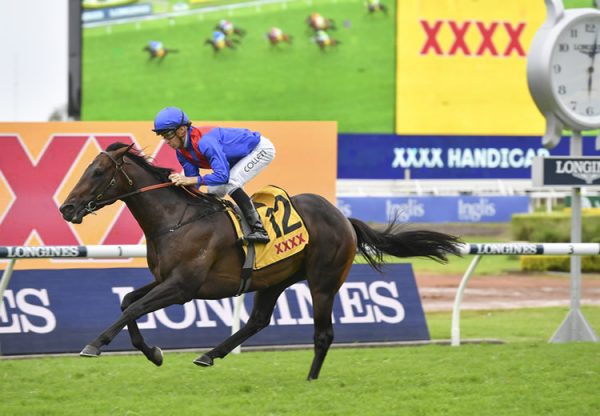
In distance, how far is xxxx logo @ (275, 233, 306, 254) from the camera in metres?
6.66

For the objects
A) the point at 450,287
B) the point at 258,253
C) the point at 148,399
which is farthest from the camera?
the point at 450,287

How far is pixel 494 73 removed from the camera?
18328 millimetres

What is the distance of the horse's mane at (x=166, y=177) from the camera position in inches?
257

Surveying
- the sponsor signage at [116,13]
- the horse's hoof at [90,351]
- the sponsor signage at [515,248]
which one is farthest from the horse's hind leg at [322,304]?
the sponsor signage at [116,13]

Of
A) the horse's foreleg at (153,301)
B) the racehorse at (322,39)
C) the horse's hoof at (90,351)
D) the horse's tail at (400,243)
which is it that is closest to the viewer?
the horse's hoof at (90,351)

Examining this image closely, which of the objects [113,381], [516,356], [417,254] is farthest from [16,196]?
[516,356]

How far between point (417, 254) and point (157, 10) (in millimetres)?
10659

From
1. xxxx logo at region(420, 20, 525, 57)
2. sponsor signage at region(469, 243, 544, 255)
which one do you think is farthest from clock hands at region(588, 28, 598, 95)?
xxxx logo at region(420, 20, 525, 57)

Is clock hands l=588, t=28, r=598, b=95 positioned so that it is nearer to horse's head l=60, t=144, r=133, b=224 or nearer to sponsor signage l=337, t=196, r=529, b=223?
horse's head l=60, t=144, r=133, b=224

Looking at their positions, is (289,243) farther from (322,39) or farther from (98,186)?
(322,39)

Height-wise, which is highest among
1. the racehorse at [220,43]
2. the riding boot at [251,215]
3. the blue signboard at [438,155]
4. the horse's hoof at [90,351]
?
the racehorse at [220,43]

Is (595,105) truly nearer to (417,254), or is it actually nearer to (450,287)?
(417,254)

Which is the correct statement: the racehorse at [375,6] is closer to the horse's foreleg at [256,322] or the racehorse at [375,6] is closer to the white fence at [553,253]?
the white fence at [553,253]

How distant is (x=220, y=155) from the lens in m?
6.35
